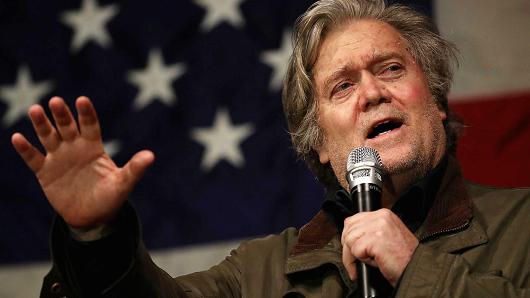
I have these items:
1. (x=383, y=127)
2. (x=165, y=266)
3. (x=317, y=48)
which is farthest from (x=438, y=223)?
(x=165, y=266)

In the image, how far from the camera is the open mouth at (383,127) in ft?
6.86

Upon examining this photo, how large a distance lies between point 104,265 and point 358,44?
1.02m

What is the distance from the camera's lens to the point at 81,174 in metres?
1.61

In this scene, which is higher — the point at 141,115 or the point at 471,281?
the point at 141,115

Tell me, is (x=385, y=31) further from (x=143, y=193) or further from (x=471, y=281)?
(x=143, y=193)

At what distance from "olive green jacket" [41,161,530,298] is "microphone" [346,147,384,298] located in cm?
12

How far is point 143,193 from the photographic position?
3.05 metres

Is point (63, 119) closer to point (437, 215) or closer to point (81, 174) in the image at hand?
point (81, 174)

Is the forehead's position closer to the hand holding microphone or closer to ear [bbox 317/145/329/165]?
ear [bbox 317/145/329/165]

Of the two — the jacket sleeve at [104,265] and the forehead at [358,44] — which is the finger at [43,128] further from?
the forehead at [358,44]

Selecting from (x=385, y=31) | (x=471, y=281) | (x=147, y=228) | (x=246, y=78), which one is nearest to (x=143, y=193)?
(x=147, y=228)

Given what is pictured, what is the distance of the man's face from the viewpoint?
2068 millimetres

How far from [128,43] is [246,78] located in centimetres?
54

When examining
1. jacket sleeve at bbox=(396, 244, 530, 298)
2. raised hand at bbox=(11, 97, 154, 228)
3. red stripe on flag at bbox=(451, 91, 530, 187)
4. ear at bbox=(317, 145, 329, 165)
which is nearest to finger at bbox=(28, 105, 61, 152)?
raised hand at bbox=(11, 97, 154, 228)
